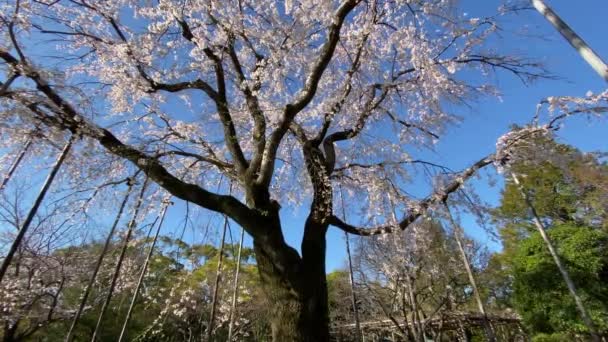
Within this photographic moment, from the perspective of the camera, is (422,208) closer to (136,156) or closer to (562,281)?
(136,156)

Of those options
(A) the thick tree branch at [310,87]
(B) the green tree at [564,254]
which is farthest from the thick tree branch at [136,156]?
(B) the green tree at [564,254]

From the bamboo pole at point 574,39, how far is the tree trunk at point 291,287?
9.84ft

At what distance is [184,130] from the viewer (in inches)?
238

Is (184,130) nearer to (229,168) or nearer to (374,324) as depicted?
(229,168)

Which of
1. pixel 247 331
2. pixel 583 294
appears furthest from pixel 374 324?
pixel 583 294

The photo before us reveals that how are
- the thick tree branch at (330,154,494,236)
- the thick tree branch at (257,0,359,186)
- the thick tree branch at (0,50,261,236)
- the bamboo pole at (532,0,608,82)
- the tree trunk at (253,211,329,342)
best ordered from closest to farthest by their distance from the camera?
the bamboo pole at (532,0,608,82) → the tree trunk at (253,211,329,342) → the thick tree branch at (257,0,359,186) → the thick tree branch at (0,50,261,236) → the thick tree branch at (330,154,494,236)

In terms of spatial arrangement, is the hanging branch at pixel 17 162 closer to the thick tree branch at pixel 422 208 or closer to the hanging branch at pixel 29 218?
the hanging branch at pixel 29 218

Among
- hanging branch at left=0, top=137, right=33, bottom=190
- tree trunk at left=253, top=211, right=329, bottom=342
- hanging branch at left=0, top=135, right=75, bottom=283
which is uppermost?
hanging branch at left=0, top=137, right=33, bottom=190

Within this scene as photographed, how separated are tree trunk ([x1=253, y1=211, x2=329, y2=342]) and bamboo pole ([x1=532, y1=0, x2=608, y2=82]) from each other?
3000 millimetres

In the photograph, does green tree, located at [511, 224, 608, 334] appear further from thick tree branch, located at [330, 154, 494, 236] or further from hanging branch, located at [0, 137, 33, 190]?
hanging branch, located at [0, 137, 33, 190]

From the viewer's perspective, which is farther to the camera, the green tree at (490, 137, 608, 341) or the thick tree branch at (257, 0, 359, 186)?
the green tree at (490, 137, 608, 341)

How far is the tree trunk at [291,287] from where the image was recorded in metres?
3.44

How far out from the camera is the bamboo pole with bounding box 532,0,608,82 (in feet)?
8.77

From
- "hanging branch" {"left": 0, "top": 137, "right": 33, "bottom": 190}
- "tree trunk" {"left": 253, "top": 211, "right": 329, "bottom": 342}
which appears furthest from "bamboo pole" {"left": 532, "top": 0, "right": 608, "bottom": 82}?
"hanging branch" {"left": 0, "top": 137, "right": 33, "bottom": 190}
